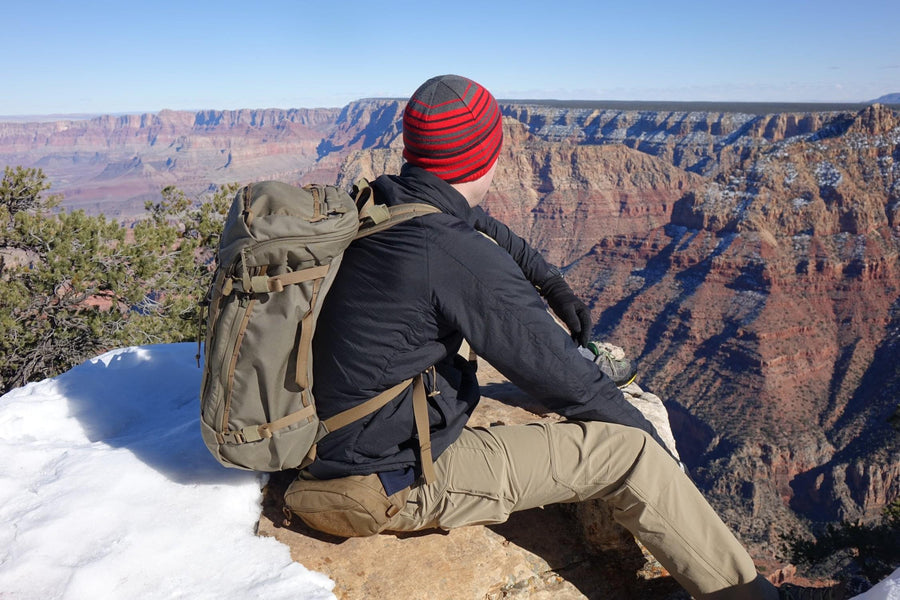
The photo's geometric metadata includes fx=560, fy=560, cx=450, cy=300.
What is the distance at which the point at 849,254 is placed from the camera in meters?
48.2

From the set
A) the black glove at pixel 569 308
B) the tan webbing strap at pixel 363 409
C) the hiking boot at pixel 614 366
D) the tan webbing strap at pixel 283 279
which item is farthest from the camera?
the hiking boot at pixel 614 366

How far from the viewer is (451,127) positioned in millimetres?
1810

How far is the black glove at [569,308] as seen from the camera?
252 centimetres

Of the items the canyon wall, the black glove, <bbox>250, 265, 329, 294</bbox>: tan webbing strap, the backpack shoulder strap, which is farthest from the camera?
the canyon wall

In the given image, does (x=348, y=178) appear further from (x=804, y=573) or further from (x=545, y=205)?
(x=804, y=573)

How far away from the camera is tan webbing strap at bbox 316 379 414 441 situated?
184 centimetres

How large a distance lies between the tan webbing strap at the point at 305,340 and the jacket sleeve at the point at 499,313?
0.37 meters

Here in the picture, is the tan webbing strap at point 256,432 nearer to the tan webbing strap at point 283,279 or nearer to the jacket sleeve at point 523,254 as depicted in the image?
the tan webbing strap at point 283,279

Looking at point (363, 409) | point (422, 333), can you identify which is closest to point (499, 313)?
point (422, 333)

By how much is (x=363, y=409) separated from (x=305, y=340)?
31 cm

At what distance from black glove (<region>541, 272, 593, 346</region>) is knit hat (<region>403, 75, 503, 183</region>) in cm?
93

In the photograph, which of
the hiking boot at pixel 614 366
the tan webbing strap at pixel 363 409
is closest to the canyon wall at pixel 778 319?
the hiking boot at pixel 614 366

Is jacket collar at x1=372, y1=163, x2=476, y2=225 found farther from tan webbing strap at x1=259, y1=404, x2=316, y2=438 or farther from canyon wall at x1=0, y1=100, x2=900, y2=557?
canyon wall at x1=0, y1=100, x2=900, y2=557

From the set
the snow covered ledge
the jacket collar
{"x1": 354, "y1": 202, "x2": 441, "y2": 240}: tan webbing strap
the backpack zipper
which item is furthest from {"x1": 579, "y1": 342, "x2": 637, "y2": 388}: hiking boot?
the backpack zipper
